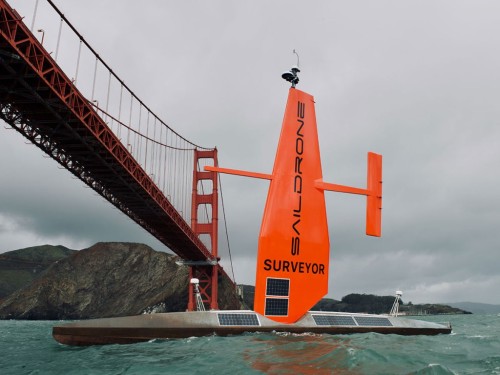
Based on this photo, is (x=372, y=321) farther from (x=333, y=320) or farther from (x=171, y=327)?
(x=171, y=327)

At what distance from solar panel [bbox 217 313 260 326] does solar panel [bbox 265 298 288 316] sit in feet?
2.04

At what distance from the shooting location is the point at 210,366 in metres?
10.4

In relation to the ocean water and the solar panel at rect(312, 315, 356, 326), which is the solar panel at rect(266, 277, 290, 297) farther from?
the ocean water

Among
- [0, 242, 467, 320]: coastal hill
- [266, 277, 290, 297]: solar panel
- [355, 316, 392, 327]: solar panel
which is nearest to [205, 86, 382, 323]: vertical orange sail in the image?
[266, 277, 290, 297]: solar panel

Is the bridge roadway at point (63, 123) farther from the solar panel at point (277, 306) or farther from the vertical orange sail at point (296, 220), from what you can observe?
the solar panel at point (277, 306)

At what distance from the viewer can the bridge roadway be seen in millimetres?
16125

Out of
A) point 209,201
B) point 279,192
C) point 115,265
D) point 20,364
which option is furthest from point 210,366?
point 115,265

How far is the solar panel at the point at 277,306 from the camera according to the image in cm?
1788

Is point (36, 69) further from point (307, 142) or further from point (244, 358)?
point (244, 358)

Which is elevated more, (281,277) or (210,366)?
(281,277)

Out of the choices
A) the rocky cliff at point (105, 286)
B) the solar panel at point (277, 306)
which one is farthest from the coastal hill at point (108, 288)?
the solar panel at point (277, 306)

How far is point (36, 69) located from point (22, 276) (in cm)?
15344

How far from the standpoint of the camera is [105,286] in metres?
88.3

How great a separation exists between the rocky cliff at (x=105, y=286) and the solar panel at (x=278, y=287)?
59.0 metres
